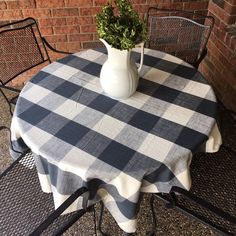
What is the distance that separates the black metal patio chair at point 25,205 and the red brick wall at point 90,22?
4.42ft

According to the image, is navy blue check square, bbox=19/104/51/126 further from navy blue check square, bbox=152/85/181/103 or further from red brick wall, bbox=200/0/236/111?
red brick wall, bbox=200/0/236/111

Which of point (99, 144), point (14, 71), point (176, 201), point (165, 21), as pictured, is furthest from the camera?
point (165, 21)

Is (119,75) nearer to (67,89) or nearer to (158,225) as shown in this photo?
(67,89)

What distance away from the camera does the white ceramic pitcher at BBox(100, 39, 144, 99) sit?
3.78 feet

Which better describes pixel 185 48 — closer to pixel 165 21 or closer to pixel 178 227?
pixel 165 21

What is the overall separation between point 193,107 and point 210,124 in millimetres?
121

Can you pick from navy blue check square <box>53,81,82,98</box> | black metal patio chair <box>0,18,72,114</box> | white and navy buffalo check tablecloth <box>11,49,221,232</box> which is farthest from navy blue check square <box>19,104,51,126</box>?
black metal patio chair <box>0,18,72,114</box>

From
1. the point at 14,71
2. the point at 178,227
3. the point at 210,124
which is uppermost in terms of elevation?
the point at 210,124

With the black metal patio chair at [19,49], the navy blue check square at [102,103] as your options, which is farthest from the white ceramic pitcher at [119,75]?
the black metal patio chair at [19,49]

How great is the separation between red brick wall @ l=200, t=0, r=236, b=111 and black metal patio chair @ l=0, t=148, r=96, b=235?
1.65 meters

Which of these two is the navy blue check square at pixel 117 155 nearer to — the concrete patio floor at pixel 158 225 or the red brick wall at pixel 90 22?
the concrete patio floor at pixel 158 225

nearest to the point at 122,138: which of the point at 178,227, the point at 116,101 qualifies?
the point at 116,101

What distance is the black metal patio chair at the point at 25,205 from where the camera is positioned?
1.15 metres

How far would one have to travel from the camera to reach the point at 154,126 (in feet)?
3.75
